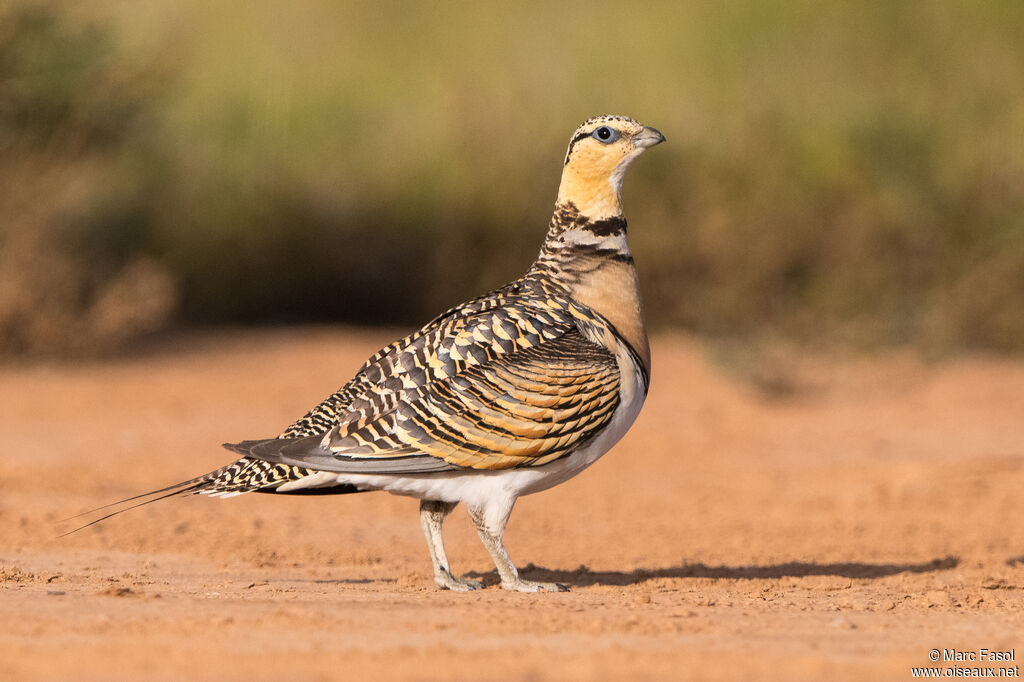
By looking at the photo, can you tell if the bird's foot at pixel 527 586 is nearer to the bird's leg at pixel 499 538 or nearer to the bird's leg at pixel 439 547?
the bird's leg at pixel 499 538

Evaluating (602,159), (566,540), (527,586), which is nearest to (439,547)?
(527,586)

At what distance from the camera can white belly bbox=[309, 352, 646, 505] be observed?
17.8 ft

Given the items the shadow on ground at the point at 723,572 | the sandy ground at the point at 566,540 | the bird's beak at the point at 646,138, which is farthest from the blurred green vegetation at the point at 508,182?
the bird's beak at the point at 646,138

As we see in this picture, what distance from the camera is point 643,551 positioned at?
755 cm

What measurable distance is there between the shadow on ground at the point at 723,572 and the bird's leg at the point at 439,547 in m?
0.33

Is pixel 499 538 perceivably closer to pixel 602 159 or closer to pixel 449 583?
pixel 449 583

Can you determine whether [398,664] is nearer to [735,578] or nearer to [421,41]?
[735,578]

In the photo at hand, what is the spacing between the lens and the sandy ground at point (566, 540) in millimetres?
4094

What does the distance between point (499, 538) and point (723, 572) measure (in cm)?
156

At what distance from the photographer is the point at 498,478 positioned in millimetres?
5512

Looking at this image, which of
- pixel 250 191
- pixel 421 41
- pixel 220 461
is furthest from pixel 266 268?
pixel 421 41

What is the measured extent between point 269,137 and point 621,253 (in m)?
11.1

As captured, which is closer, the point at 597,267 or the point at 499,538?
the point at 499,538

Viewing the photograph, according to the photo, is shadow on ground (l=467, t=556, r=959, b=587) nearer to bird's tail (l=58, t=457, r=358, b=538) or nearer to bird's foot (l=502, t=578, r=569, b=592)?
bird's foot (l=502, t=578, r=569, b=592)
